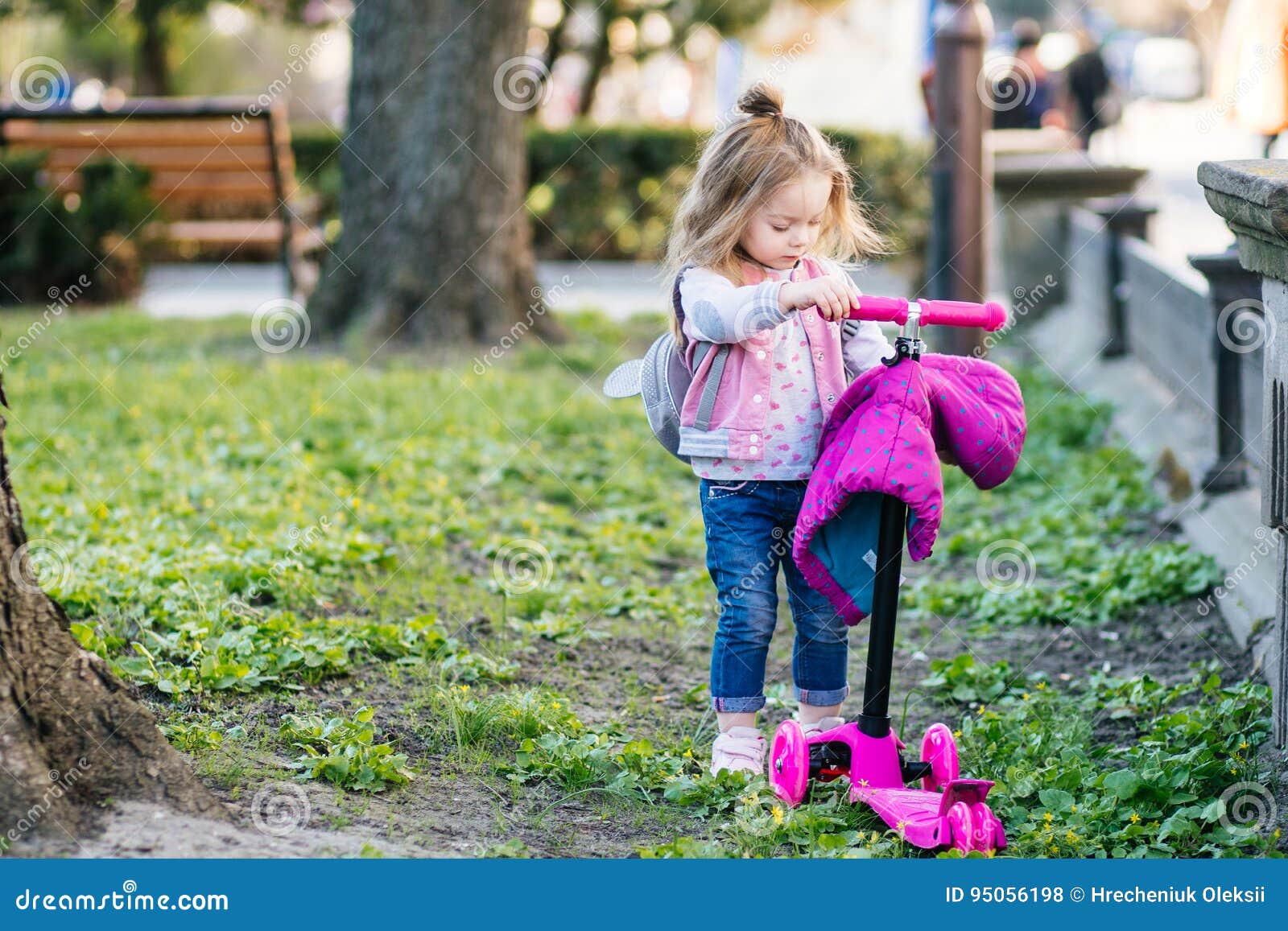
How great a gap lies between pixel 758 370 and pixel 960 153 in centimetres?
496

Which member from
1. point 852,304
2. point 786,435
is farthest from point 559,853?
point 852,304

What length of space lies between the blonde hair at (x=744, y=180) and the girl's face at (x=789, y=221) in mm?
17

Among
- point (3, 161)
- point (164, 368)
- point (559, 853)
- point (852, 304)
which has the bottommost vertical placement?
point (559, 853)

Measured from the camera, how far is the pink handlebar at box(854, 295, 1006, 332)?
2684 millimetres

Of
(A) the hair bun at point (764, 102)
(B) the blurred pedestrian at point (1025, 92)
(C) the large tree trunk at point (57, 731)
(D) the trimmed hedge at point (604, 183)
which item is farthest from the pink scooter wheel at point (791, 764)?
(B) the blurred pedestrian at point (1025, 92)

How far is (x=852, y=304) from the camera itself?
2697 millimetres

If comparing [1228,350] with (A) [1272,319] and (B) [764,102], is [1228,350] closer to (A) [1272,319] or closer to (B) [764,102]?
(A) [1272,319]

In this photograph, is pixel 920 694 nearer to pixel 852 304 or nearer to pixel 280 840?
pixel 852 304

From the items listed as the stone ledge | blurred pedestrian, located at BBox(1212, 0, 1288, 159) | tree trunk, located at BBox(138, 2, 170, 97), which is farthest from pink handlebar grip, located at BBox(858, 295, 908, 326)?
tree trunk, located at BBox(138, 2, 170, 97)

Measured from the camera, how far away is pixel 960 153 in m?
7.56

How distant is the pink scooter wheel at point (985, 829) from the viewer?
2678 mm

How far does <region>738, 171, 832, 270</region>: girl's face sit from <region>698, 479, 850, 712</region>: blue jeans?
1.57 feet

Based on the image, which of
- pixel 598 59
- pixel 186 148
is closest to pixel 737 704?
pixel 186 148

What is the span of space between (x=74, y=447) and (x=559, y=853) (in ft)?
12.1
